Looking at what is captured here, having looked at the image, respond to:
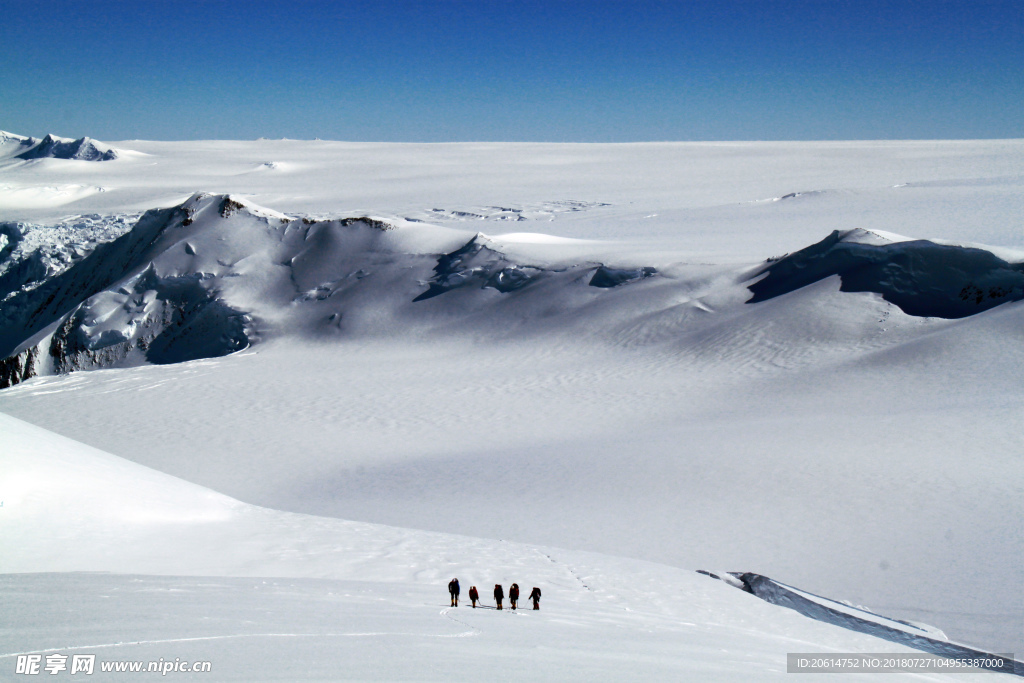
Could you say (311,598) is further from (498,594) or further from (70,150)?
(70,150)

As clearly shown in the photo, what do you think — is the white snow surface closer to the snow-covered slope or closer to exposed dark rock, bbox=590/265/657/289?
the snow-covered slope

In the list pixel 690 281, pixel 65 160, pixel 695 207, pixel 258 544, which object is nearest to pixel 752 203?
pixel 695 207

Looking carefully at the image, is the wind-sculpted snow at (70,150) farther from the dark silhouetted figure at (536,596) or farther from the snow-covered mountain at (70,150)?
the dark silhouetted figure at (536,596)

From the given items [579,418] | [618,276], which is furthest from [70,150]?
[579,418]

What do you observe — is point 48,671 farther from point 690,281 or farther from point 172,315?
point 172,315

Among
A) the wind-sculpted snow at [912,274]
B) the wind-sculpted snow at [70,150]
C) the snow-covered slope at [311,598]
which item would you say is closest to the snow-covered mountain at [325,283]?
the wind-sculpted snow at [912,274]
